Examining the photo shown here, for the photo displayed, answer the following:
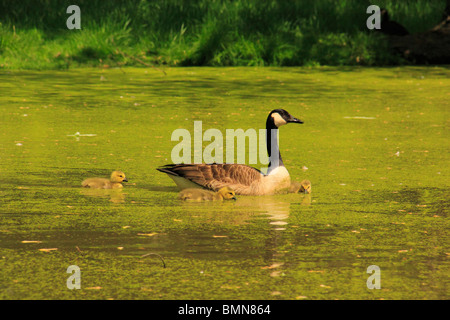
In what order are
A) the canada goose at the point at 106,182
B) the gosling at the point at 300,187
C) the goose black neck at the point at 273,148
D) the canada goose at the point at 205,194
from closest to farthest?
the canada goose at the point at 205,194 < the gosling at the point at 300,187 < the canada goose at the point at 106,182 < the goose black neck at the point at 273,148

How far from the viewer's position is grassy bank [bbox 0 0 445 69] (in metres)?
17.5

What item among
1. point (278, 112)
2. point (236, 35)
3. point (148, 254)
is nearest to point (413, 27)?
point (236, 35)

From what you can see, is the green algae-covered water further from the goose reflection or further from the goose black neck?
the goose black neck

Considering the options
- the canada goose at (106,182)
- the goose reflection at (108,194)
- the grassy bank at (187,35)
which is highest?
the grassy bank at (187,35)

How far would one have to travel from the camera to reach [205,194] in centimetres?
694

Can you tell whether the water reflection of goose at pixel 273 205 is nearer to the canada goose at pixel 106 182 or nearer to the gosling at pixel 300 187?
the gosling at pixel 300 187

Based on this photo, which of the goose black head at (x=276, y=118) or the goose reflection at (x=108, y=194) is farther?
the goose black head at (x=276, y=118)

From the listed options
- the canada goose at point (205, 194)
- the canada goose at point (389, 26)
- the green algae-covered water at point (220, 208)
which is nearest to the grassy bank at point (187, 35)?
the canada goose at point (389, 26)

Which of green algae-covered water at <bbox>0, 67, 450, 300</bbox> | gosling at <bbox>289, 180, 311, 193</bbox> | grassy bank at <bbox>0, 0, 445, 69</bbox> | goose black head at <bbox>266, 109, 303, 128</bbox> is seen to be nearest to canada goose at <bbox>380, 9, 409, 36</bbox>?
grassy bank at <bbox>0, 0, 445, 69</bbox>

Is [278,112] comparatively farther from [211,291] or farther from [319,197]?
[211,291]

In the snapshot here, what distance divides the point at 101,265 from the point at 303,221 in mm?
1690

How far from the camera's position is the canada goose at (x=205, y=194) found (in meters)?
6.89

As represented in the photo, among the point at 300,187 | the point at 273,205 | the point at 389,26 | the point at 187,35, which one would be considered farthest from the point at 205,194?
the point at 389,26

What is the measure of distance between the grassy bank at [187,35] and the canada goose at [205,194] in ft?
34.0
